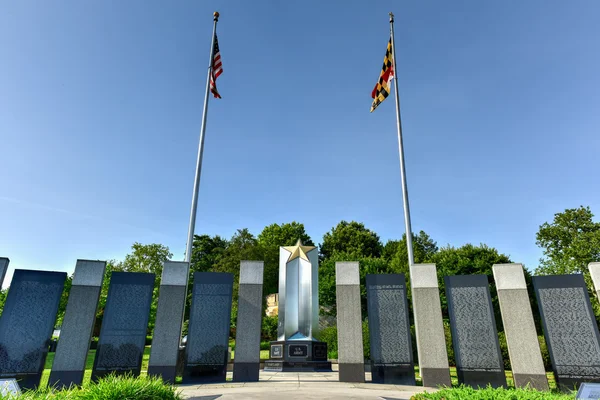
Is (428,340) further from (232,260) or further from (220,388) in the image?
(232,260)

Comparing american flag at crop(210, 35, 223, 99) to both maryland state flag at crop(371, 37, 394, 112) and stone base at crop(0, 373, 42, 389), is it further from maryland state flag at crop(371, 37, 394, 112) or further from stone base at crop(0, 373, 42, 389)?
stone base at crop(0, 373, 42, 389)

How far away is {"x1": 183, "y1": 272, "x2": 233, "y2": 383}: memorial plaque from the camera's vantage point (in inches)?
443

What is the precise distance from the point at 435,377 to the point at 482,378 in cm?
135

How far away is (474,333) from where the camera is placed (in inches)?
436

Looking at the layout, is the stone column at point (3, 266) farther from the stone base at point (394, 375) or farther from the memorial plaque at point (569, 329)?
the memorial plaque at point (569, 329)

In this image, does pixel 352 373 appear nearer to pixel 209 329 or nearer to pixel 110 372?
pixel 209 329

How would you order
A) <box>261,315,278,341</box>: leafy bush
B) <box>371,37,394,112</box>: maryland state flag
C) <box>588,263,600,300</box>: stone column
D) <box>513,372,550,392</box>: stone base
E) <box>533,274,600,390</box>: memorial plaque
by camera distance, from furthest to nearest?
<box>261,315,278,341</box>: leafy bush, <box>371,37,394,112</box>: maryland state flag, <box>588,263,600,300</box>: stone column, <box>513,372,550,392</box>: stone base, <box>533,274,600,390</box>: memorial plaque

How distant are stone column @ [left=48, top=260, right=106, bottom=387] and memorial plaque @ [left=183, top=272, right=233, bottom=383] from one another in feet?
10.3

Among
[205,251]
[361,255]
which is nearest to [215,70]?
[361,255]

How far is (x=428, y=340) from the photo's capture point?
11453mm

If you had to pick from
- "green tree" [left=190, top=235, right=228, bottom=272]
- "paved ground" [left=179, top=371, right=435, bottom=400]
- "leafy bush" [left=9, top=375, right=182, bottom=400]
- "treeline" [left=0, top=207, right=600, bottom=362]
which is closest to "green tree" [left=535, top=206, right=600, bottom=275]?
"treeline" [left=0, top=207, right=600, bottom=362]

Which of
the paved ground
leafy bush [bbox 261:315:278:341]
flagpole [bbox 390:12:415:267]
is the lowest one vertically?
the paved ground

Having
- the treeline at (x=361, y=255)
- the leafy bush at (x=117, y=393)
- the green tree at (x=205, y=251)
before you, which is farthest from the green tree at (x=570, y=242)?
the green tree at (x=205, y=251)

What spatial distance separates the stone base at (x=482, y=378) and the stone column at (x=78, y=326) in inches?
463
